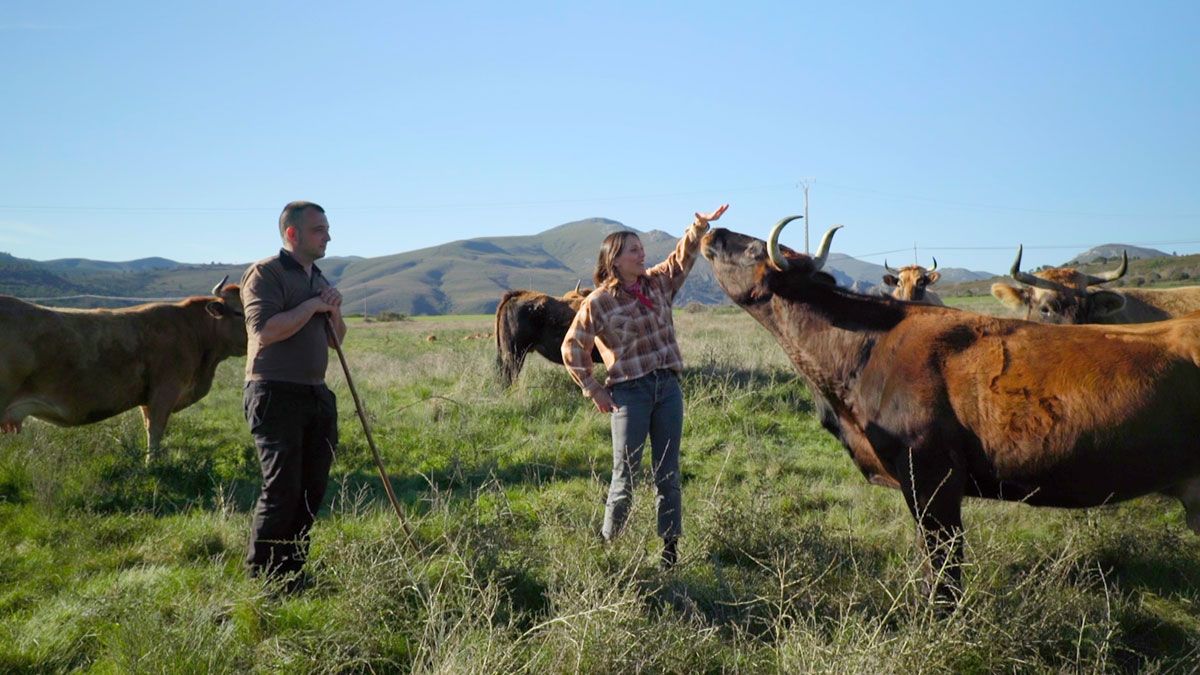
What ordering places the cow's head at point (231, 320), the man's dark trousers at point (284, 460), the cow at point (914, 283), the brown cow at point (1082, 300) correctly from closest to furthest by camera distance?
the man's dark trousers at point (284, 460) → the brown cow at point (1082, 300) → the cow's head at point (231, 320) → the cow at point (914, 283)

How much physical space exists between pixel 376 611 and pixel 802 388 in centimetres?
845

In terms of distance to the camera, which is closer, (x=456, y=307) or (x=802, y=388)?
(x=802, y=388)

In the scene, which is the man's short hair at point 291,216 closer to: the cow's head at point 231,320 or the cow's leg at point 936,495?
the cow's leg at point 936,495

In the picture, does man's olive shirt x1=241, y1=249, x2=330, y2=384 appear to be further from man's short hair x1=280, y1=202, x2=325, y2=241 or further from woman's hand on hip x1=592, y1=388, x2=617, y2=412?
woman's hand on hip x1=592, y1=388, x2=617, y2=412

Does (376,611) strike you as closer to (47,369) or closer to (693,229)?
(693,229)

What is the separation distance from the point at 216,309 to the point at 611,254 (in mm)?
5967

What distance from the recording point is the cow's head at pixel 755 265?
5441 mm

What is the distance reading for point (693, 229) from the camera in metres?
5.48

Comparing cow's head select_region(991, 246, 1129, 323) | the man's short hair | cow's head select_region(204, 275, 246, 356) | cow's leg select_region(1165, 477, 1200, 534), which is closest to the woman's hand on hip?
the man's short hair

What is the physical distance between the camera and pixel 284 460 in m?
4.79

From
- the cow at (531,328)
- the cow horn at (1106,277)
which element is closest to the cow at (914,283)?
the cow horn at (1106,277)

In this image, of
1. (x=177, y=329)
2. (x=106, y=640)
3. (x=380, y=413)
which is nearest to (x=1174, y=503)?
(x=106, y=640)

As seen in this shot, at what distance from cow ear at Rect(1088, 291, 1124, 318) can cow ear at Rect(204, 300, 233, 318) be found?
9171mm

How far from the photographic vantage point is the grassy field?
12.0ft
